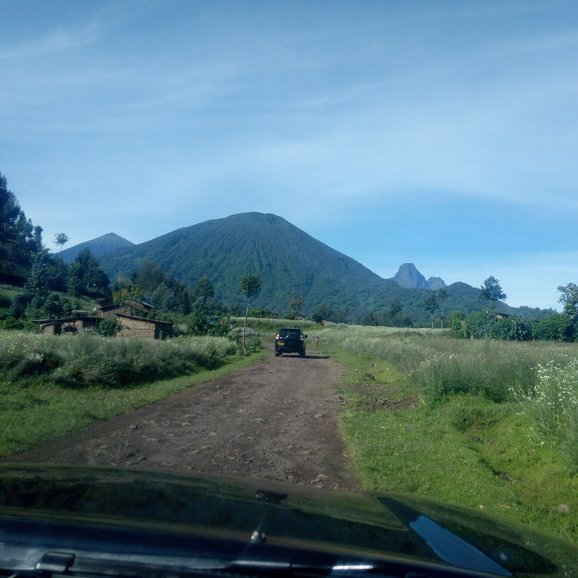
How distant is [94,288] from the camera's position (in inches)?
2781

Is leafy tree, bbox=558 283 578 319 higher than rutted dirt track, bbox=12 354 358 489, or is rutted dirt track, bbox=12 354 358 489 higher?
leafy tree, bbox=558 283 578 319

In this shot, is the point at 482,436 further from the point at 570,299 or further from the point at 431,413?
the point at 570,299

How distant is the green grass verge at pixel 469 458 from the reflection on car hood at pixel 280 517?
10.6 ft

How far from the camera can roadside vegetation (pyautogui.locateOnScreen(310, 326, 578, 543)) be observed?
7141 millimetres

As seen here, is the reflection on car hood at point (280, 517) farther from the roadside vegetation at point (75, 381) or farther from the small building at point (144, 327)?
the small building at point (144, 327)

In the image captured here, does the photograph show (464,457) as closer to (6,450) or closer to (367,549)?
Result: (6,450)

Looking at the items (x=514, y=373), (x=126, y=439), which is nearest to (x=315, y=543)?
(x=126, y=439)

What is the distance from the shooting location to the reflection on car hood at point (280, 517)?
237 centimetres

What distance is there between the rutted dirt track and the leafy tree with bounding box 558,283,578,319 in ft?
103

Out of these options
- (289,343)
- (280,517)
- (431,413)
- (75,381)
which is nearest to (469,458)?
(431,413)

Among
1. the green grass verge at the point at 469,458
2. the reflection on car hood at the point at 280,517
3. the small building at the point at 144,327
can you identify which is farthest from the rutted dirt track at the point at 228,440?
the small building at the point at 144,327

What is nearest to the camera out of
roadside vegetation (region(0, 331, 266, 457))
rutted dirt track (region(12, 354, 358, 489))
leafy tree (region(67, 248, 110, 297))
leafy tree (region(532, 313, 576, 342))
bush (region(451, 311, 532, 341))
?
rutted dirt track (region(12, 354, 358, 489))

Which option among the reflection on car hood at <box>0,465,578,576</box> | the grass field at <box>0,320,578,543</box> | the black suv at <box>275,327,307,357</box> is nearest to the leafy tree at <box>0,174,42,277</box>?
the black suv at <box>275,327,307,357</box>

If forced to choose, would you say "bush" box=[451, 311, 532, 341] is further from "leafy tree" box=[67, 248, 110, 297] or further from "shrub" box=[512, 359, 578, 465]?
"leafy tree" box=[67, 248, 110, 297]
